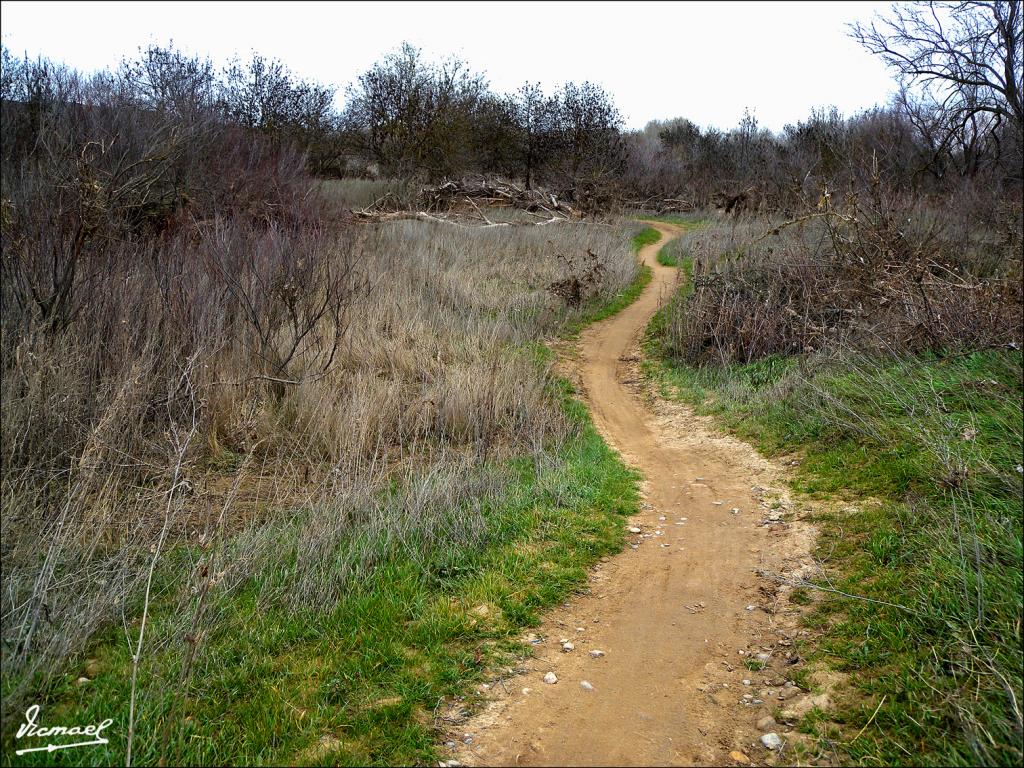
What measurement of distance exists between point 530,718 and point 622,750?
1.53 feet

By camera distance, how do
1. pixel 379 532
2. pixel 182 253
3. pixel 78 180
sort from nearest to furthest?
pixel 379 532 < pixel 78 180 < pixel 182 253

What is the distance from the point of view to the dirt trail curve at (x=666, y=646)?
3.18 meters

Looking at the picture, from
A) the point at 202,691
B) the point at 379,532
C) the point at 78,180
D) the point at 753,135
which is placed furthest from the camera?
the point at 753,135

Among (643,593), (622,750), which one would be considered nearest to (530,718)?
(622,750)

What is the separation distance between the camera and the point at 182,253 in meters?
8.88

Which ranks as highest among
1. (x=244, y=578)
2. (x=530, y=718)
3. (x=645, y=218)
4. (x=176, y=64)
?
(x=176, y=64)

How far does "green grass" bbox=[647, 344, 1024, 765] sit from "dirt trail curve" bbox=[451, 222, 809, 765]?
32 centimetres

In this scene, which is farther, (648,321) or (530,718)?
(648,321)

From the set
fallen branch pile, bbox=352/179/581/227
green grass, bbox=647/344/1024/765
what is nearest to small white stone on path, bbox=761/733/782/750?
green grass, bbox=647/344/1024/765

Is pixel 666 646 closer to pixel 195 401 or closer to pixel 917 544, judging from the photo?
pixel 917 544

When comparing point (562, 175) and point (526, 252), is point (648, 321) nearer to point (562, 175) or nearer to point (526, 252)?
point (526, 252)

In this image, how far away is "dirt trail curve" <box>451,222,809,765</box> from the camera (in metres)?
3.18

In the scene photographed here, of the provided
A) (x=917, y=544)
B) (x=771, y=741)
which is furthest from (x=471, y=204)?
(x=771, y=741)

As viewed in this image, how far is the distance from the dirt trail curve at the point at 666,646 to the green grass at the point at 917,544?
0.32 m
